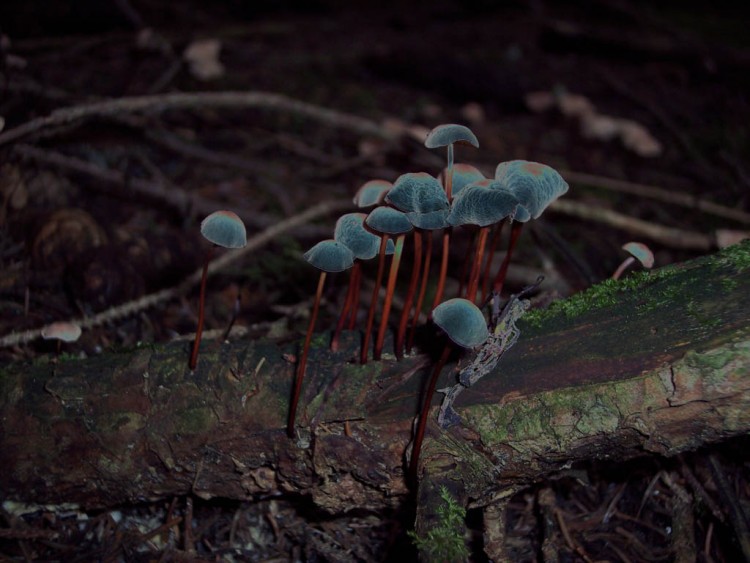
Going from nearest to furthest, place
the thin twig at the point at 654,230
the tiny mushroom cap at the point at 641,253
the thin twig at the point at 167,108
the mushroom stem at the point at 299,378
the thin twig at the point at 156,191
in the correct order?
the mushroom stem at the point at 299,378
the tiny mushroom cap at the point at 641,253
the thin twig at the point at 167,108
the thin twig at the point at 654,230
the thin twig at the point at 156,191

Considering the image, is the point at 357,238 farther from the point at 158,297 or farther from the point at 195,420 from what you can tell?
the point at 158,297

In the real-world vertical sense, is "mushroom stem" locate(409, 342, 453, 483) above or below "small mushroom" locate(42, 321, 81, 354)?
below

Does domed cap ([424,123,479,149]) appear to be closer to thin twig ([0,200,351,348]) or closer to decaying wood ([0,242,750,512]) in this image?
decaying wood ([0,242,750,512])

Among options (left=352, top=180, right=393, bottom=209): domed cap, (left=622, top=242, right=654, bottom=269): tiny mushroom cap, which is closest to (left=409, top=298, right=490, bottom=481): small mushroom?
(left=352, top=180, right=393, bottom=209): domed cap

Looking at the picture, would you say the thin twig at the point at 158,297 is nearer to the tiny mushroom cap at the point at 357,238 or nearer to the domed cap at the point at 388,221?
the tiny mushroom cap at the point at 357,238

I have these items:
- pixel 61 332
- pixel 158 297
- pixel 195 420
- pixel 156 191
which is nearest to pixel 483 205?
pixel 195 420

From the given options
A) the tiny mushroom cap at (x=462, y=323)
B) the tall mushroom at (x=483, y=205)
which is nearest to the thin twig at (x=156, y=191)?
the tall mushroom at (x=483, y=205)
